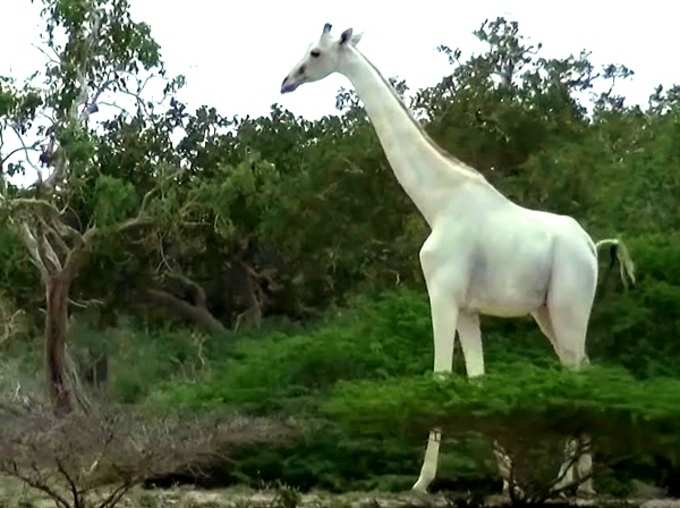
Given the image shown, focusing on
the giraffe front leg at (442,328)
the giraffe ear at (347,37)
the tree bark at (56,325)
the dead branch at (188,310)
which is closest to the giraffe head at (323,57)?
the giraffe ear at (347,37)

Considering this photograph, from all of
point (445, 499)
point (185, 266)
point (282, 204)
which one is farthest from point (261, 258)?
point (445, 499)

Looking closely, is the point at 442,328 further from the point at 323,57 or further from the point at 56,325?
the point at 56,325

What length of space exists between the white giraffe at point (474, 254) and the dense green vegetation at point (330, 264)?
1.12 feet

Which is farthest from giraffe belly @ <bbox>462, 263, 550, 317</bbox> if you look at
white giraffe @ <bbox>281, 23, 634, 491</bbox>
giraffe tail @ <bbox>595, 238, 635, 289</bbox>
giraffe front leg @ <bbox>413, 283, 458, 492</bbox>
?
giraffe tail @ <bbox>595, 238, 635, 289</bbox>

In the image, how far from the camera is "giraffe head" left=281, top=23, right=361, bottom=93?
8.84 metres

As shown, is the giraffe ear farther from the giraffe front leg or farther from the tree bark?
the tree bark

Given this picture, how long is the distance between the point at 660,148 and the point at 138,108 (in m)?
6.38

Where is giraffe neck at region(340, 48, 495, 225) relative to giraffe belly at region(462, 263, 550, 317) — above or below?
above

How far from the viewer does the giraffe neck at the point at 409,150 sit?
8.59 metres

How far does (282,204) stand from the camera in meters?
19.9

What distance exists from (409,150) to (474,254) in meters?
0.82

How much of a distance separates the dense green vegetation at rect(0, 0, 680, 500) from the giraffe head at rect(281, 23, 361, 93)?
1994 mm

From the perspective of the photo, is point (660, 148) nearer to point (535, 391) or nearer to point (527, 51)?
point (527, 51)

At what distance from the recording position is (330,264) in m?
20.9
